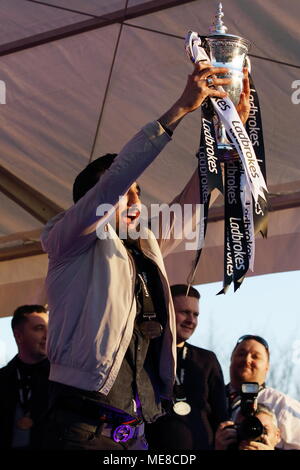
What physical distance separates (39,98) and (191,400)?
8.72ft

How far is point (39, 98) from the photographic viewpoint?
7.04m

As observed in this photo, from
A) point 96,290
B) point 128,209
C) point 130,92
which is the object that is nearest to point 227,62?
point 128,209

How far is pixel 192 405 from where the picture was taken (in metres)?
5.34

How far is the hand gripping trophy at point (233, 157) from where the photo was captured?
380 centimetres

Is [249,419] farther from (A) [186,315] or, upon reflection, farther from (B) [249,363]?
(A) [186,315]

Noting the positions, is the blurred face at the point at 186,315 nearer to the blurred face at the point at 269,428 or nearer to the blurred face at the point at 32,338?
the blurred face at the point at 32,338

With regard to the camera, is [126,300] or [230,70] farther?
[230,70]

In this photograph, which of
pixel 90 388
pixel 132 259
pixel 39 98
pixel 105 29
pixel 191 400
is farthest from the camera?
pixel 39 98

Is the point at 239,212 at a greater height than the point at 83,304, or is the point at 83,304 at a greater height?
the point at 239,212

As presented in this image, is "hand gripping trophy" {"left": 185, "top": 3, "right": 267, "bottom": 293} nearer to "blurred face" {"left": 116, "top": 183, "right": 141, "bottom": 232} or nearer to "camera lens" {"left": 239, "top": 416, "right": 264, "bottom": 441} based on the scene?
"blurred face" {"left": 116, "top": 183, "right": 141, "bottom": 232}

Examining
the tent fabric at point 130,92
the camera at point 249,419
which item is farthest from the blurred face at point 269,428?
the tent fabric at point 130,92

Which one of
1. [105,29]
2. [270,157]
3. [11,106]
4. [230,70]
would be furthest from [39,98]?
[230,70]

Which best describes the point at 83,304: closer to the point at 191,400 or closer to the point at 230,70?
the point at 230,70

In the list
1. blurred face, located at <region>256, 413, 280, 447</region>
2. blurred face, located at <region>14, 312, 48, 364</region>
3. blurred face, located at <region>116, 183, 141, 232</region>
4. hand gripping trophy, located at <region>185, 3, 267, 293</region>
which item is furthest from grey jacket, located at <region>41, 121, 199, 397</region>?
blurred face, located at <region>14, 312, 48, 364</region>
